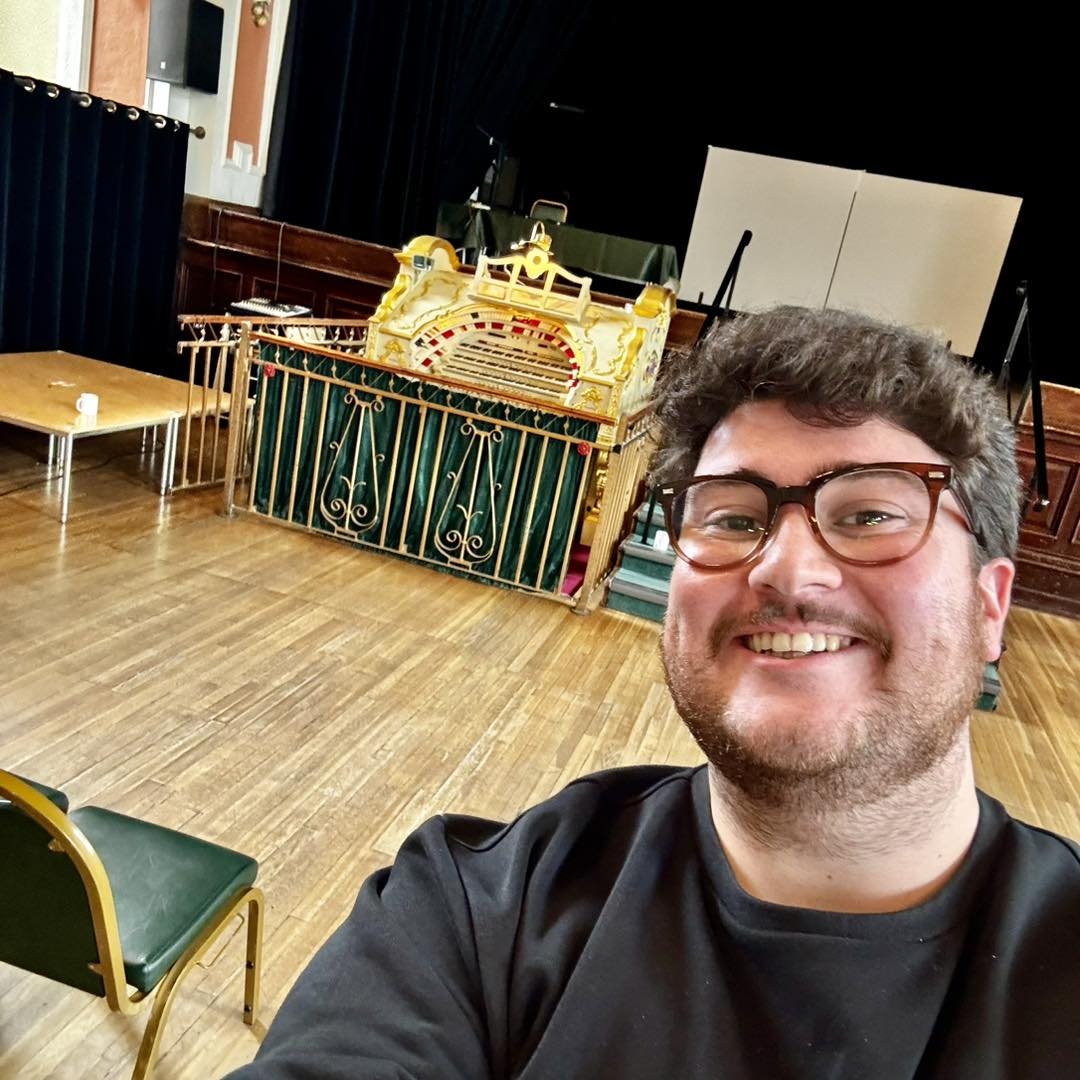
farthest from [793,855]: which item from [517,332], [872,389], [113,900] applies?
[517,332]

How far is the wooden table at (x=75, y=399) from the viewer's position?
170 inches

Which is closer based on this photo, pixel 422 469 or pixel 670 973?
pixel 670 973

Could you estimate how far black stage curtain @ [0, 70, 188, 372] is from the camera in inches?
213

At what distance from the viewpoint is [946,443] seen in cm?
100

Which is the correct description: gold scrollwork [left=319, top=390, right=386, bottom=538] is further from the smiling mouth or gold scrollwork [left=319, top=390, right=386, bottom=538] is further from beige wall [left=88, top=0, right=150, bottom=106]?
the smiling mouth

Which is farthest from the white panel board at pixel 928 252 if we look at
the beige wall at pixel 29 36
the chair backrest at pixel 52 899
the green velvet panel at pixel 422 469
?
the chair backrest at pixel 52 899

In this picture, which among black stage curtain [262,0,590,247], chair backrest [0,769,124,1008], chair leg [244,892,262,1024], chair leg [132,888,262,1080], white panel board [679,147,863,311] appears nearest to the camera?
chair backrest [0,769,124,1008]

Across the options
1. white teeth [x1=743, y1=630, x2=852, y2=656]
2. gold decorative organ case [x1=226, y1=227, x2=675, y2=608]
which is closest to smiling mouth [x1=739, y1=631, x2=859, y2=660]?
white teeth [x1=743, y1=630, x2=852, y2=656]

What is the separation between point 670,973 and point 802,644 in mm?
343

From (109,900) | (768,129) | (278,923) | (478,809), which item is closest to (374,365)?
(478,809)

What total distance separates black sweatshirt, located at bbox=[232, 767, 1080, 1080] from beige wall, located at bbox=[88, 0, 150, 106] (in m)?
6.46

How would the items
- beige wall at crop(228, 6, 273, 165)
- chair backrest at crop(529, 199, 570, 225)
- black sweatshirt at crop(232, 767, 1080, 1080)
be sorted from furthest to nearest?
chair backrest at crop(529, 199, 570, 225) < beige wall at crop(228, 6, 273, 165) < black sweatshirt at crop(232, 767, 1080, 1080)

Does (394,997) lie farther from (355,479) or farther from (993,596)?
(355,479)

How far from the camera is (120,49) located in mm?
5887
